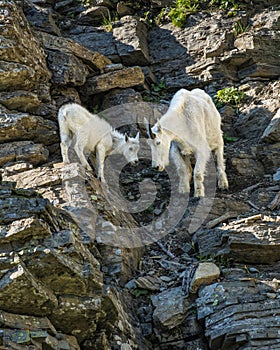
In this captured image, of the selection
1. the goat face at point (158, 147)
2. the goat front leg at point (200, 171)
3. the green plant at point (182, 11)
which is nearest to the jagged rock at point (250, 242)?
the goat front leg at point (200, 171)

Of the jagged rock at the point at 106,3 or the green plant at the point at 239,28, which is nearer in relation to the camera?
the green plant at the point at 239,28

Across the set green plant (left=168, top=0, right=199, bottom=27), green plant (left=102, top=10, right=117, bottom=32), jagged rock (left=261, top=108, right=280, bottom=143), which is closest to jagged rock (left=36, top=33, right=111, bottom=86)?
green plant (left=102, top=10, right=117, bottom=32)

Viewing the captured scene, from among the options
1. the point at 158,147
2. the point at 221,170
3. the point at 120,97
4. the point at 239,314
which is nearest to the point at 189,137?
the point at 158,147

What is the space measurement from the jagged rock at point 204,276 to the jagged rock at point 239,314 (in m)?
0.17

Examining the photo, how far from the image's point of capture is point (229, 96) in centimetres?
1812

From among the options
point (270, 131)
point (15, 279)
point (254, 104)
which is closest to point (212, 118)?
point (270, 131)

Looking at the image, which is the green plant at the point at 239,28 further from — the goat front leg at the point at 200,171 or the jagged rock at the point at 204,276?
the jagged rock at the point at 204,276

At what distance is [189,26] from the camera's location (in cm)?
2048

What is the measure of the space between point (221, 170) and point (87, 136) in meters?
3.31

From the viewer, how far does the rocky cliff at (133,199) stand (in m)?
8.52

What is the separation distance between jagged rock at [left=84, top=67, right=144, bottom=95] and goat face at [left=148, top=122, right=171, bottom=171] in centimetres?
338

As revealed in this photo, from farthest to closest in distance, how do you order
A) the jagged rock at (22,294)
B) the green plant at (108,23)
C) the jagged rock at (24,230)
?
the green plant at (108,23) → the jagged rock at (24,230) → the jagged rock at (22,294)

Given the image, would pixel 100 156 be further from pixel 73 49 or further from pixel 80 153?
pixel 73 49

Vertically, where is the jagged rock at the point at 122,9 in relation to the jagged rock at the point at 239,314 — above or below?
above
